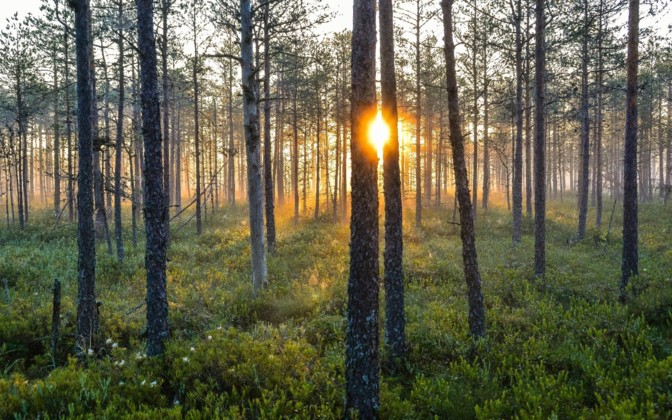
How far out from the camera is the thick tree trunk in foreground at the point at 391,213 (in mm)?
6848

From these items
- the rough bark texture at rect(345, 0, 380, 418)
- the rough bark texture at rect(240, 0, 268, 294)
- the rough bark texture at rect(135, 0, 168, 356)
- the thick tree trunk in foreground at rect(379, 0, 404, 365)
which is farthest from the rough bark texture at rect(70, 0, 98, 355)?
the thick tree trunk in foreground at rect(379, 0, 404, 365)

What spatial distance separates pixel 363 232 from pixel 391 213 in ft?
6.83

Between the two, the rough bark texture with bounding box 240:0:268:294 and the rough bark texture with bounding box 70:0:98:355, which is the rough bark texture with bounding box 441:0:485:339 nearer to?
the rough bark texture with bounding box 240:0:268:294

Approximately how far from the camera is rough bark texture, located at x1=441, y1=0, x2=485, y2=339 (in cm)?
739

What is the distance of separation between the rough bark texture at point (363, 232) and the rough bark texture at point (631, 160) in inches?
365

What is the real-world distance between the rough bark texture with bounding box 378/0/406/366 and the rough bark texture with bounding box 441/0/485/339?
1.24m

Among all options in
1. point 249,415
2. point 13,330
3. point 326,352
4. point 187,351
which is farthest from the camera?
point 13,330

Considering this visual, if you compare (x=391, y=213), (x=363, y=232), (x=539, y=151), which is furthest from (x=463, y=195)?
(x=539, y=151)

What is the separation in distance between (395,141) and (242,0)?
24.4 ft

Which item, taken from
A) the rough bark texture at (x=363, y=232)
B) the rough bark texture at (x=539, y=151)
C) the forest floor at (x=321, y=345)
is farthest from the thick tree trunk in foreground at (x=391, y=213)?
the rough bark texture at (x=539, y=151)

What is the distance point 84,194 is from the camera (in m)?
7.08

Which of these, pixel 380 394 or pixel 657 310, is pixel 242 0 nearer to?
pixel 380 394

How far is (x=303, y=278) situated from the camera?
12914mm

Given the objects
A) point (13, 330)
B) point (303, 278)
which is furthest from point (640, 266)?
point (13, 330)
